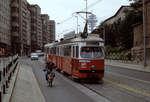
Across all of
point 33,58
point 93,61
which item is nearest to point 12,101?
point 93,61

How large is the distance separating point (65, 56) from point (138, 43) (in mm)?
27379

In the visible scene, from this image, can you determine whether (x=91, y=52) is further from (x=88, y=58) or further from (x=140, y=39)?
(x=140, y=39)

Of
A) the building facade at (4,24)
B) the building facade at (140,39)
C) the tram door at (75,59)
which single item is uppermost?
the building facade at (4,24)

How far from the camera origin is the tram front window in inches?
629

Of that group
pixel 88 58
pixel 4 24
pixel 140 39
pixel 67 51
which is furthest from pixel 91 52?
pixel 4 24

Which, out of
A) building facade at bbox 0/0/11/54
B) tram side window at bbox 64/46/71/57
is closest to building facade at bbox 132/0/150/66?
tram side window at bbox 64/46/71/57

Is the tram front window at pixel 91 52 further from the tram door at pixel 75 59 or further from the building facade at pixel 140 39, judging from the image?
the building facade at pixel 140 39

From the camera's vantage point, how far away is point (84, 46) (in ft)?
53.1

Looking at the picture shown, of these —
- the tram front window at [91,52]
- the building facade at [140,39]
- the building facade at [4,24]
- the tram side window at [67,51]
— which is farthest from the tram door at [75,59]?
the building facade at [4,24]

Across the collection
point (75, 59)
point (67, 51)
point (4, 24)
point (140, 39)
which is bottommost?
point (75, 59)

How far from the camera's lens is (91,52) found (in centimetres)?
1611

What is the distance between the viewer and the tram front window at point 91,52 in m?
16.0

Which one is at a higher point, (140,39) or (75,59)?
(140,39)

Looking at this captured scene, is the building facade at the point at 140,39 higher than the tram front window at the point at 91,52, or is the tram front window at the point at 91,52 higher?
the building facade at the point at 140,39
